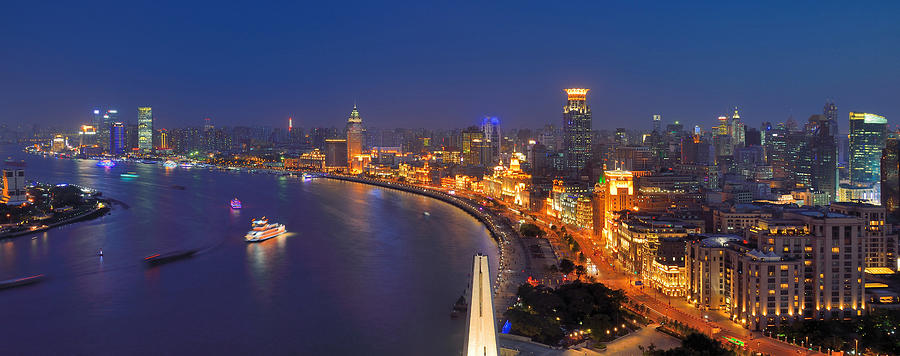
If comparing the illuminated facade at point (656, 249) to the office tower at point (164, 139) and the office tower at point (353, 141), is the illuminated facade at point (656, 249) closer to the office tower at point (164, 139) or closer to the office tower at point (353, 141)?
the office tower at point (353, 141)

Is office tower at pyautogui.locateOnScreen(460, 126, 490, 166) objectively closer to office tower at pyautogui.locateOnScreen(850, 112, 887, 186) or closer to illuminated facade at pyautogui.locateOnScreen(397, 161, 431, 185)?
illuminated facade at pyautogui.locateOnScreen(397, 161, 431, 185)

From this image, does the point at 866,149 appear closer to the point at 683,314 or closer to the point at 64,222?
the point at 683,314

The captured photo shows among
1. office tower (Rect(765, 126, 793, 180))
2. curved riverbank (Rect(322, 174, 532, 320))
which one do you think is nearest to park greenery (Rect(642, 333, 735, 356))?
curved riverbank (Rect(322, 174, 532, 320))

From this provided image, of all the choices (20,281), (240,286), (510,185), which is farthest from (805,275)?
(510,185)

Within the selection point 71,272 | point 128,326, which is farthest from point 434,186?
point 128,326

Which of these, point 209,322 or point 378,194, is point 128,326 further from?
point 378,194
